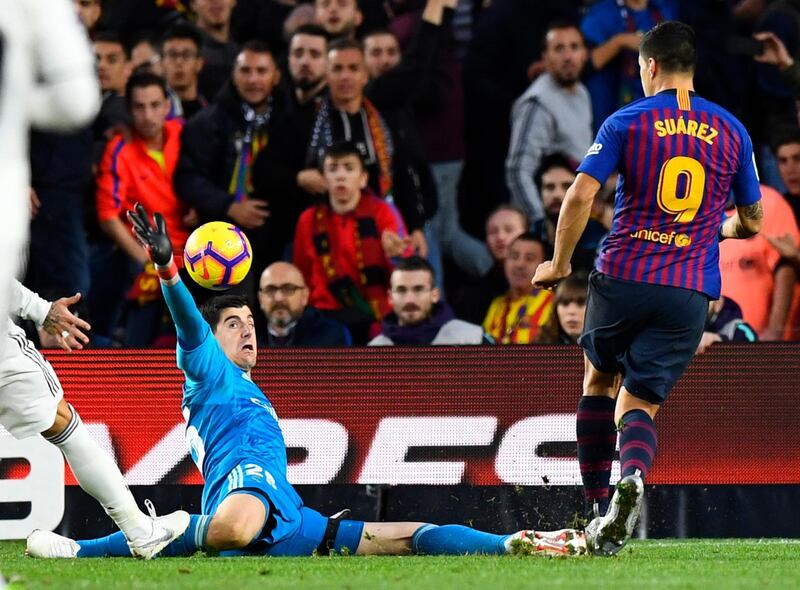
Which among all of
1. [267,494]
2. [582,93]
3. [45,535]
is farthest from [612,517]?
[582,93]

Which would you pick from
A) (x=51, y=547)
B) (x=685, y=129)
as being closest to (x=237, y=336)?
(x=51, y=547)

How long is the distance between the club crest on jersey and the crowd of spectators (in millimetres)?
2602

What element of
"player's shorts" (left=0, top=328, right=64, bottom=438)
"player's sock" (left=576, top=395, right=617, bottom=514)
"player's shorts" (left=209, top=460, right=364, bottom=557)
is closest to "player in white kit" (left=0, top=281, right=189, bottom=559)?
"player's shorts" (left=0, top=328, right=64, bottom=438)

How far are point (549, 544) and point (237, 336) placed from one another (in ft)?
5.98

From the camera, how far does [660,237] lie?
21.2 feet

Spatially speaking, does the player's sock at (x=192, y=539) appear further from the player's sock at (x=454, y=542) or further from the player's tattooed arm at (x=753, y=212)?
the player's tattooed arm at (x=753, y=212)

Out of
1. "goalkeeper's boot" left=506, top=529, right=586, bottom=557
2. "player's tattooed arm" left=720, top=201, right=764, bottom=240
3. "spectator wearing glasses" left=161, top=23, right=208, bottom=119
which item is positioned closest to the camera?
"goalkeeper's boot" left=506, top=529, right=586, bottom=557

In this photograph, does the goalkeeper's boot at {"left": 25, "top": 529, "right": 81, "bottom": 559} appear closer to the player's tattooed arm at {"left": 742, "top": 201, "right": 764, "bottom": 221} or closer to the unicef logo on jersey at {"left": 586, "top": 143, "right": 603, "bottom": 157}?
the unicef logo on jersey at {"left": 586, "top": 143, "right": 603, "bottom": 157}

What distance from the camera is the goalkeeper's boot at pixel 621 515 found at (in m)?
5.99

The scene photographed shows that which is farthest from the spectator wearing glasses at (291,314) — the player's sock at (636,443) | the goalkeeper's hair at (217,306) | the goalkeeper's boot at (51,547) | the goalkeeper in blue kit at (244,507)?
the player's sock at (636,443)

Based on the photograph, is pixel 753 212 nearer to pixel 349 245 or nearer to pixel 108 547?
pixel 108 547

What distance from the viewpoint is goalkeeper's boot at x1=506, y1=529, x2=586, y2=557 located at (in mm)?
6359

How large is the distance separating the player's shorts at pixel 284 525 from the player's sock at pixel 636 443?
1.34 metres

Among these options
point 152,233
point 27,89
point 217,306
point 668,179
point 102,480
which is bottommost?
point 102,480
